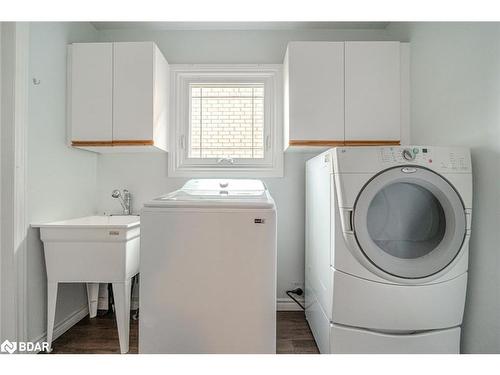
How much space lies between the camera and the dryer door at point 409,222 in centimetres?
144

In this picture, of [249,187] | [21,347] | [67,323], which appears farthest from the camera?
[249,187]

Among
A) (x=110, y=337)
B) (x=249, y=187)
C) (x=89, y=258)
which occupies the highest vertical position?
(x=249, y=187)

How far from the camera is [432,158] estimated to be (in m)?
1.46

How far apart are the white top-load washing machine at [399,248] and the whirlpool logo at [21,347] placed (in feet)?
5.54

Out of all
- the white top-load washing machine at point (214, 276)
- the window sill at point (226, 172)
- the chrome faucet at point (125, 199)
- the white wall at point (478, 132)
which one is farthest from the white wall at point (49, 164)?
the white wall at point (478, 132)

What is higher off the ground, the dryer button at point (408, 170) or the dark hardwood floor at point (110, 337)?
the dryer button at point (408, 170)

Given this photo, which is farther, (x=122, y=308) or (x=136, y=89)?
(x=136, y=89)

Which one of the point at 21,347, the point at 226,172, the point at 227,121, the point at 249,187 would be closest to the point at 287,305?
the point at 249,187

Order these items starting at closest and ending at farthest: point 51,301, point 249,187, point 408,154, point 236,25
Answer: point 408,154, point 51,301, point 249,187, point 236,25

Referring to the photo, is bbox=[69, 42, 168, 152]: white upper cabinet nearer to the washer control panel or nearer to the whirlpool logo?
the whirlpool logo

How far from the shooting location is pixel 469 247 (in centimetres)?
154

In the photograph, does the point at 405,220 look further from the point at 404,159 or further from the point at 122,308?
the point at 122,308

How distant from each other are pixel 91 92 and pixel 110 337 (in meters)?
1.72

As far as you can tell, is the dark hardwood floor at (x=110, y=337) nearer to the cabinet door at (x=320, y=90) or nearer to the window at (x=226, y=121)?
the window at (x=226, y=121)
